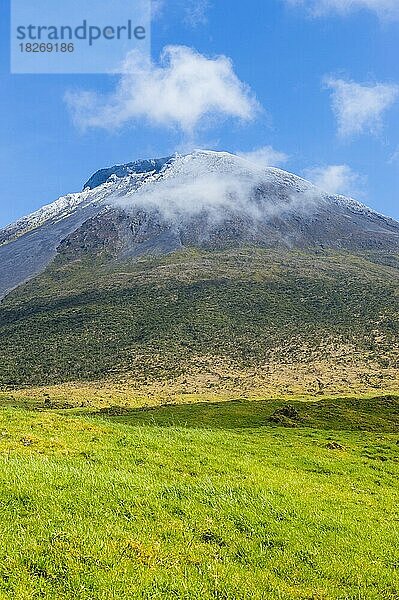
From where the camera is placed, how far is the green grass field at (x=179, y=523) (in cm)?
946

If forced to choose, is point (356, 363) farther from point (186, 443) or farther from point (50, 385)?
point (186, 443)

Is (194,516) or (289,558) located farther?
(194,516)

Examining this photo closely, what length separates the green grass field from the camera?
9.46 metres

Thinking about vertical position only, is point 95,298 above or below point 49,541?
above

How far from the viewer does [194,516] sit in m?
12.3

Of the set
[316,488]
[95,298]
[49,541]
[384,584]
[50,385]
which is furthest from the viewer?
[95,298]

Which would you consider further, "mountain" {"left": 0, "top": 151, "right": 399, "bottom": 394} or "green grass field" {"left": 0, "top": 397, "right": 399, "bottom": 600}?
"mountain" {"left": 0, "top": 151, "right": 399, "bottom": 394}

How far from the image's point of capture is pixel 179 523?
11797mm

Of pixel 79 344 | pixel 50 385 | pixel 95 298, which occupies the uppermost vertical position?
pixel 95 298

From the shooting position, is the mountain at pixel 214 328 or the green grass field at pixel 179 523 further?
the mountain at pixel 214 328

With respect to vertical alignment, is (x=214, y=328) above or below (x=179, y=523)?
above

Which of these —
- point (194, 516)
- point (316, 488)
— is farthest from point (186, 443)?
point (194, 516)

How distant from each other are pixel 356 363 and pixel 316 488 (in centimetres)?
8296

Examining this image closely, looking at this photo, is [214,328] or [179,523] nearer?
[179,523]
